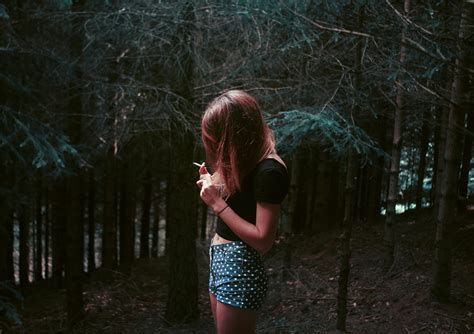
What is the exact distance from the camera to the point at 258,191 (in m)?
2.29

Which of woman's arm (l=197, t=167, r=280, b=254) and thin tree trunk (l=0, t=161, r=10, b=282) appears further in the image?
thin tree trunk (l=0, t=161, r=10, b=282)

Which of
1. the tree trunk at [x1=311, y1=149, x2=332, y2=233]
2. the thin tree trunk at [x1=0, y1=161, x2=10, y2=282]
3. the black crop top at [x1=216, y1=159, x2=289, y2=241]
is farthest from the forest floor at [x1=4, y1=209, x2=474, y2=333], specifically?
the black crop top at [x1=216, y1=159, x2=289, y2=241]

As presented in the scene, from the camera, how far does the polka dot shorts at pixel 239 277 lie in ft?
7.88

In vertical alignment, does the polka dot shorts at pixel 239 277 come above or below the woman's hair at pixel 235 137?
below

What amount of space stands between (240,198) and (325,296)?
18.2 ft

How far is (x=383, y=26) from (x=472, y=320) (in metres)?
3.43

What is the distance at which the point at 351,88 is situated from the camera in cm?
516

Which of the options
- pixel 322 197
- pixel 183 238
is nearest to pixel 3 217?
pixel 183 238

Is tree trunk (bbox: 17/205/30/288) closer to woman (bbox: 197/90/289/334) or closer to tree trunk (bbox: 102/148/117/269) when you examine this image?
tree trunk (bbox: 102/148/117/269)

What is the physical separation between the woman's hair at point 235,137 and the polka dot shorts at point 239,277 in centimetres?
32

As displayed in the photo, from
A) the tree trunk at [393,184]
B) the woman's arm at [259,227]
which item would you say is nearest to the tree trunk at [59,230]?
the tree trunk at [393,184]

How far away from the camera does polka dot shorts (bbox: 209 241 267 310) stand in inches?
94.6

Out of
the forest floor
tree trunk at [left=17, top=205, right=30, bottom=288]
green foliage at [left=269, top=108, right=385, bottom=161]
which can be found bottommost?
tree trunk at [left=17, top=205, right=30, bottom=288]

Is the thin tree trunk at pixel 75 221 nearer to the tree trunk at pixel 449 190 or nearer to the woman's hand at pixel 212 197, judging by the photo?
the tree trunk at pixel 449 190
